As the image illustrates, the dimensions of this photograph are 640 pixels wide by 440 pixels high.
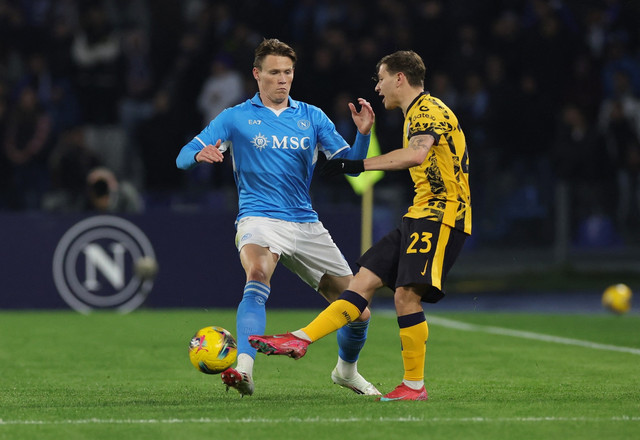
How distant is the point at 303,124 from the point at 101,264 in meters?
7.26

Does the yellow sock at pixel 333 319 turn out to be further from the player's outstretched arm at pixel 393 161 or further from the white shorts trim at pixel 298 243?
the player's outstretched arm at pixel 393 161

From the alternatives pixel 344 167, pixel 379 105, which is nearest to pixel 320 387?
pixel 344 167

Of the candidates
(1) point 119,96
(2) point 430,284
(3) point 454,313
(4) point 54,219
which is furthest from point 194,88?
(2) point 430,284

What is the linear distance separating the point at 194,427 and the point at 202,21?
13406 millimetres

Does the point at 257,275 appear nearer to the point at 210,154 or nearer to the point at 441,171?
the point at 210,154

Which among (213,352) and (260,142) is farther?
(260,142)

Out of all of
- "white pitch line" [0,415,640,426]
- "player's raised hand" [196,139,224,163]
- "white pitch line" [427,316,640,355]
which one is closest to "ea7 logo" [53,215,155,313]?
"white pitch line" [427,316,640,355]

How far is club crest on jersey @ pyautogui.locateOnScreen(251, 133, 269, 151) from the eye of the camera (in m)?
7.70

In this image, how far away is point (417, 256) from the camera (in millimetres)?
7004

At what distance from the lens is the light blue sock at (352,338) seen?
300 inches

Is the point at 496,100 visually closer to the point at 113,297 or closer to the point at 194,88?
the point at 194,88

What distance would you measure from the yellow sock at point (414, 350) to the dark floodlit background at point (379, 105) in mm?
8083

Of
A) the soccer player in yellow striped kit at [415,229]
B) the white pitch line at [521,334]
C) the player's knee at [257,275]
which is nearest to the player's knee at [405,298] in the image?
the soccer player in yellow striped kit at [415,229]

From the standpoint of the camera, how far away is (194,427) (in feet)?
19.2
